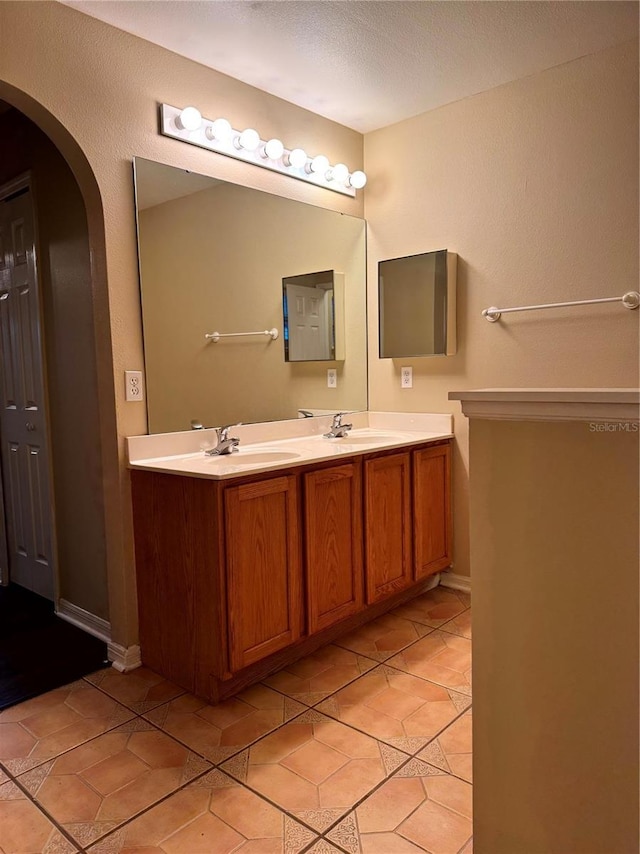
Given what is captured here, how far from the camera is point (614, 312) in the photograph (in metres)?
2.43

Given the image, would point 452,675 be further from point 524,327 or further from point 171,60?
point 171,60

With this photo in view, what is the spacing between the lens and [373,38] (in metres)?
2.27

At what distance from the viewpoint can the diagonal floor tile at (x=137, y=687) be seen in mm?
2074

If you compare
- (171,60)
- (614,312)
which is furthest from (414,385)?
(171,60)

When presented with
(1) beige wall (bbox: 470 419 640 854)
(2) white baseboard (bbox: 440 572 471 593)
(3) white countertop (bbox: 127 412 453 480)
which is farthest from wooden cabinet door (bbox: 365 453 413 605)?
(1) beige wall (bbox: 470 419 640 854)

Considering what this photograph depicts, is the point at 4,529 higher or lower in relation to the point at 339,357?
lower

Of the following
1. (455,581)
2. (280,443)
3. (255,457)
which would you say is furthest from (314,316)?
(455,581)

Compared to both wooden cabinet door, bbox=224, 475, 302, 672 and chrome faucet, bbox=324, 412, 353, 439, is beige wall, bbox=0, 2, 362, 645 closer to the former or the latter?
wooden cabinet door, bbox=224, 475, 302, 672

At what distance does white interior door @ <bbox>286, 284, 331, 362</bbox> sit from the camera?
2963mm

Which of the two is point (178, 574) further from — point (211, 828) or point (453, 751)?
point (453, 751)

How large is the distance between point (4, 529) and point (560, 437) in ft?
9.83

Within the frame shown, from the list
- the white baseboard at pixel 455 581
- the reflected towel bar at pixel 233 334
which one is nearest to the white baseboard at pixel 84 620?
the reflected towel bar at pixel 233 334

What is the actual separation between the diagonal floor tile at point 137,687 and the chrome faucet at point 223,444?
0.86 meters

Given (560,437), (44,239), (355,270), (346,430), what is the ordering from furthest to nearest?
(355,270) → (346,430) → (44,239) → (560,437)
